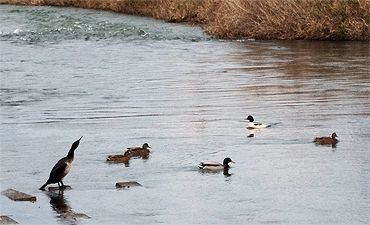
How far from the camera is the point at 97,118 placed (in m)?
17.6

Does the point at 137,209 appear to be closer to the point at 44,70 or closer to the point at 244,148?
the point at 244,148

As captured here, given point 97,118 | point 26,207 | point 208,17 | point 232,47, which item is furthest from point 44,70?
point 26,207

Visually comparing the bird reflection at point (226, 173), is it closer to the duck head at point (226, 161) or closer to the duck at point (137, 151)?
the duck head at point (226, 161)

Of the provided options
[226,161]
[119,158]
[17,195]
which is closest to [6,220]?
[17,195]

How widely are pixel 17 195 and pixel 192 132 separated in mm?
5560

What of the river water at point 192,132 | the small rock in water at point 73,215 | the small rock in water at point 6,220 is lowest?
the river water at point 192,132

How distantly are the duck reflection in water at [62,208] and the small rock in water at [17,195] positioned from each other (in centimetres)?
30

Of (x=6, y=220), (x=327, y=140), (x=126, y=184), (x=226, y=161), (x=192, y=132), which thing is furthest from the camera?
(x=192, y=132)

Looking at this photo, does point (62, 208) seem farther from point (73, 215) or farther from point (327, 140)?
point (327, 140)

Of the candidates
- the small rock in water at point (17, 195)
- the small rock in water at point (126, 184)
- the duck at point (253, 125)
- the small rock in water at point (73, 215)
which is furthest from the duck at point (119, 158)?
the duck at point (253, 125)

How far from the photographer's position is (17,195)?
1038cm

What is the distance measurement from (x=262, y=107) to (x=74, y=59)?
15927mm

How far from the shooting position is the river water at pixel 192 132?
9867mm

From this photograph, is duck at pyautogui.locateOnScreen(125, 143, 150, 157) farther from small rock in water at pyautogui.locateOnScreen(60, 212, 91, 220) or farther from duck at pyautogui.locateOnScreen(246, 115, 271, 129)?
small rock in water at pyautogui.locateOnScreen(60, 212, 91, 220)
